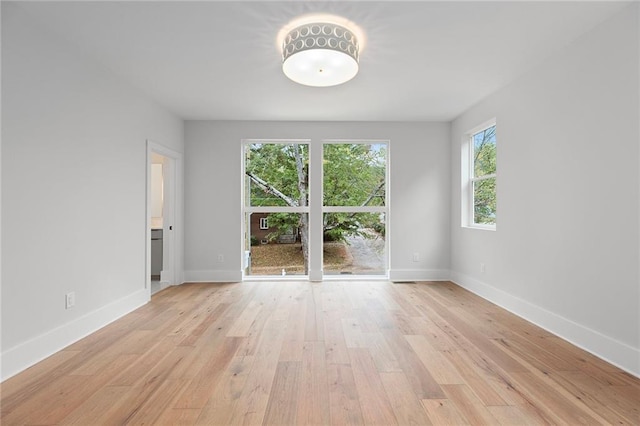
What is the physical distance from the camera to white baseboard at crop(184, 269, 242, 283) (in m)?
4.63

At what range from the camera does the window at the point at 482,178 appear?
3.81 meters

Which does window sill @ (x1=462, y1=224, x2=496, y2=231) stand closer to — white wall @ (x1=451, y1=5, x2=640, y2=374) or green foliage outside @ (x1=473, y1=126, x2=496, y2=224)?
green foliage outside @ (x1=473, y1=126, x2=496, y2=224)

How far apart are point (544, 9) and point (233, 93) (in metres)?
2.85

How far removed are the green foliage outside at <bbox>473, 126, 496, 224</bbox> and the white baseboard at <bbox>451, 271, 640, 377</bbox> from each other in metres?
0.89

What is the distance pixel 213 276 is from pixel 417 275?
9.96 feet

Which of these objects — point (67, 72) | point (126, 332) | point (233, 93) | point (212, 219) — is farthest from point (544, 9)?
point (212, 219)

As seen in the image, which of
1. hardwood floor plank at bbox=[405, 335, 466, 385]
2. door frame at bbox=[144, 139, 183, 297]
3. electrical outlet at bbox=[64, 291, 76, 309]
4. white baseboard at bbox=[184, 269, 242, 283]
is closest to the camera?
hardwood floor plank at bbox=[405, 335, 466, 385]

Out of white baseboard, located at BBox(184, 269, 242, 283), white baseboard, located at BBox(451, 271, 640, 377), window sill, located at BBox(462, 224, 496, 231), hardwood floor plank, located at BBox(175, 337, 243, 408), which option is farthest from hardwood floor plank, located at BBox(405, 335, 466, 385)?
white baseboard, located at BBox(184, 269, 242, 283)

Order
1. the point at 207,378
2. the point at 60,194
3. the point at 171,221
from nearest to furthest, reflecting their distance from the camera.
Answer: the point at 207,378 → the point at 60,194 → the point at 171,221

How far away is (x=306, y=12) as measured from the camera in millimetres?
2115

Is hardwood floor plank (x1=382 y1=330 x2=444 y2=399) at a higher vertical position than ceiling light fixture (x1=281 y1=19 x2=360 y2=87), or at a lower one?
lower

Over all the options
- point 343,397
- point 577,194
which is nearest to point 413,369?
point 343,397

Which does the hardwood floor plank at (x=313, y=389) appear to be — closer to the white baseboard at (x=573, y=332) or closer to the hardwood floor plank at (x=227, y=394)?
the hardwood floor plank at (x=227, y=394)

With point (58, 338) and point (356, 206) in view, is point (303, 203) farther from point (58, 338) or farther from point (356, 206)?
point (58, 338)
